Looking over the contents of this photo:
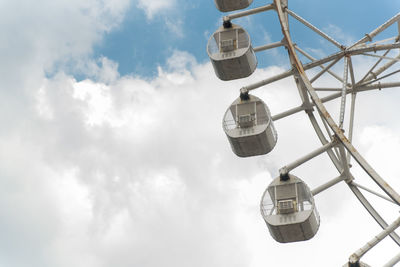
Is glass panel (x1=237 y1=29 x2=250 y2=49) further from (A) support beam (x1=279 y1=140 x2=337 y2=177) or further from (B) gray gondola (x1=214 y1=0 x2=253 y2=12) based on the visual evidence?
(A) support beam (x1=279 y1=140 x2=337 y2=177)

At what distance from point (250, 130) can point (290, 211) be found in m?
3.37

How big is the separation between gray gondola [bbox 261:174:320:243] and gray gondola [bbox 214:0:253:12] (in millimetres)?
8217

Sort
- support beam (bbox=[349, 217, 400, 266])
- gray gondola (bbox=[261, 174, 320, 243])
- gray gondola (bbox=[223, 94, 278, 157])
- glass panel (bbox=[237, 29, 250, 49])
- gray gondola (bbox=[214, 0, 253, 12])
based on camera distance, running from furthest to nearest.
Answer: gray gondola (bbox=[214, 0, 253, 12]), glass panel (bbox=[237, 29, 250, 49]), gray gondola (bbox=[223, 94, 278, 157]), gray gondola (bbox=[261, 174, 320, 243]), support beam (bbox=[349, 217, 400, 266])

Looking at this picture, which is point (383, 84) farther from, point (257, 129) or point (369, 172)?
point (369, 172)

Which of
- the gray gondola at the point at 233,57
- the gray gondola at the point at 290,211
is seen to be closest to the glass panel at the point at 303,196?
the gray gondola at the point at 290,211

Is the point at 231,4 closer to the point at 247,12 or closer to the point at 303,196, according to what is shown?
the point at 247,12

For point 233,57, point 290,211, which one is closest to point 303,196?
point 290,211

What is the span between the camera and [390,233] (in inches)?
776

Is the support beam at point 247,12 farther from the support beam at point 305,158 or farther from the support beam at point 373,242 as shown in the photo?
the support beam at point 373,242

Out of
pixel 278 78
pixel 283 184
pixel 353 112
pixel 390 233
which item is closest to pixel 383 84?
pixel 353 112

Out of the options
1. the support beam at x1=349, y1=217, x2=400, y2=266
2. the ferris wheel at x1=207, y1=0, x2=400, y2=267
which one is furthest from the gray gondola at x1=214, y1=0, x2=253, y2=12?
the support beam at x1=349, y1=217, x2=400, y2=266

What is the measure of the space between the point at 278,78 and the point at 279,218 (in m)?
4.96

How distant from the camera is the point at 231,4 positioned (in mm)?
28500

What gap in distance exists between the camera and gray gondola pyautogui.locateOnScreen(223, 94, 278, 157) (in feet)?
79.5
